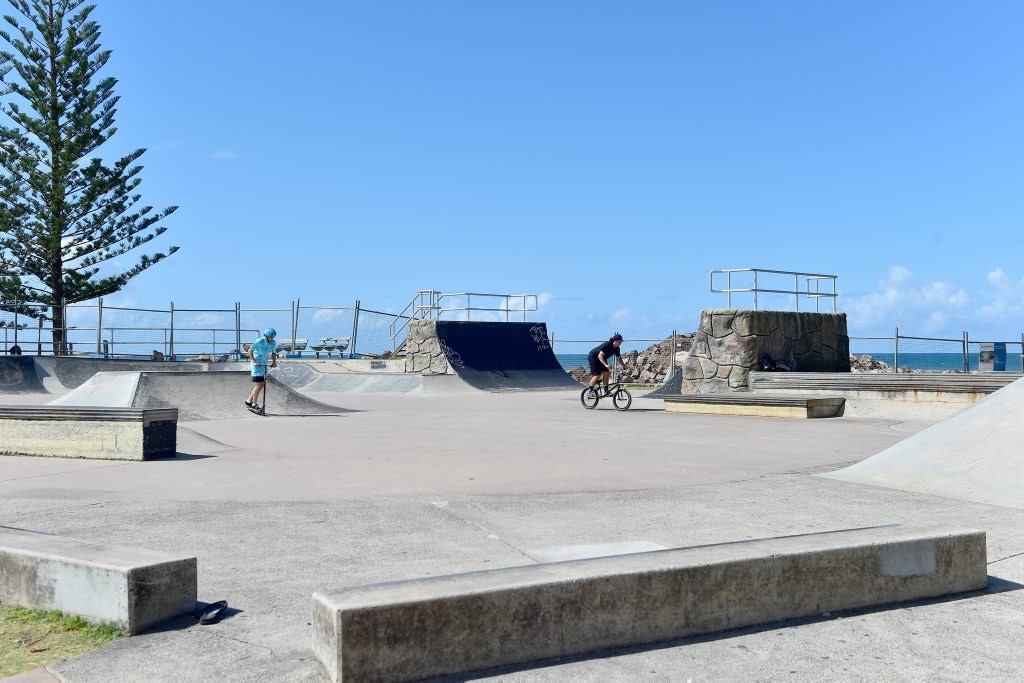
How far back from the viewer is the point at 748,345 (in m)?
18.0

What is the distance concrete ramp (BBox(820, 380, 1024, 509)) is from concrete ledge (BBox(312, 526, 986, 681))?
2551mm

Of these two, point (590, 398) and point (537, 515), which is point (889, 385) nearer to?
point (590, 398)

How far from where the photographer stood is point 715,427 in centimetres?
1352

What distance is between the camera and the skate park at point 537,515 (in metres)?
3.49

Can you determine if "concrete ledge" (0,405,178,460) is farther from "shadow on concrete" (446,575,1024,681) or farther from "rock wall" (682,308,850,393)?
"rock wall" (682,308,850,393)

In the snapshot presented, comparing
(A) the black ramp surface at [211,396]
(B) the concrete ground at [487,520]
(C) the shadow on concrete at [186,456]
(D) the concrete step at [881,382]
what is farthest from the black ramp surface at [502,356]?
(C) the shadow on concrete at [186,456]

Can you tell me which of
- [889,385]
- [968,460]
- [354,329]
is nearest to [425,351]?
[354,329]

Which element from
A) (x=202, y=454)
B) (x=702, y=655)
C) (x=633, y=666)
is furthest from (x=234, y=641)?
(x=202, y=454)

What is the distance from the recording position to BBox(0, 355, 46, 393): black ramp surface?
24.5 meters

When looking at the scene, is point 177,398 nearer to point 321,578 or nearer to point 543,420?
point 543,420

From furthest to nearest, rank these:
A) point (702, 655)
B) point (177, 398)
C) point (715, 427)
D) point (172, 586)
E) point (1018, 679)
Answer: point (177, 398)
point (715, 427)
point (172, 586)
point (702, 655)
point (1018, 679)

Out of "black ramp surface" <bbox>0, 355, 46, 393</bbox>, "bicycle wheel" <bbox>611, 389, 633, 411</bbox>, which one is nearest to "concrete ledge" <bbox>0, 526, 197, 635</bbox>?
"bicycle wheel" <bbox>611, 389, 633, 411</bbox>

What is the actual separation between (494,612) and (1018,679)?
1.97 meters

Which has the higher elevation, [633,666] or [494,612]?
[494,612]
